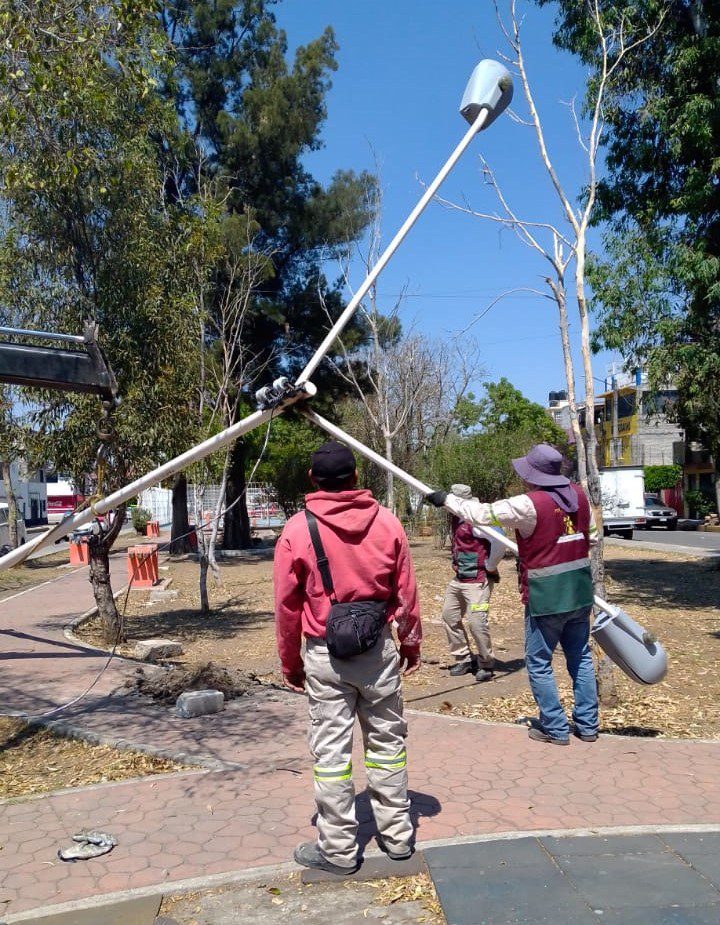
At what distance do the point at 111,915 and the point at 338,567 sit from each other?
1.66 metres

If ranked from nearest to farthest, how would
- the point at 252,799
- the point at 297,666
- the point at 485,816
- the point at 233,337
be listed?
the point at 297,666 → the point at 485,816 → the point at 252,799 → the point at 233,337

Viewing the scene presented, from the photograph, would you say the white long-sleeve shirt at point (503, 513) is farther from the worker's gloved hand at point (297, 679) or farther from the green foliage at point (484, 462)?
the green foliage at point (484, 462)

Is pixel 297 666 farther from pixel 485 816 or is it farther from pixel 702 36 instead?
pixel 702 36

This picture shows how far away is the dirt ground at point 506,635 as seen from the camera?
6.52 metres

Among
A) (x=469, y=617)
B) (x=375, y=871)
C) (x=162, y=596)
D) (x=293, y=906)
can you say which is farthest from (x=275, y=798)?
(x=162, y=596)

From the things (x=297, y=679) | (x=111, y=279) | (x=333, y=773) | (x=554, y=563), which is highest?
(x=111, y=279)

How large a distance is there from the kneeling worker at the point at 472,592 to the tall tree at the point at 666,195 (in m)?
6.17

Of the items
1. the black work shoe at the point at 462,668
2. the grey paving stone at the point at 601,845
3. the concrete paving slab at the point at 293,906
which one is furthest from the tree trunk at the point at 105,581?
the grey paving stone at the point at 601,845

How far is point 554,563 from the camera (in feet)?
17.0

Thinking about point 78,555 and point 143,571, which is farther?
point 78,555

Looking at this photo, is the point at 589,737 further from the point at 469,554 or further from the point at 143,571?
the point at 143,571

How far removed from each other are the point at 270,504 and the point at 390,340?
38.1 ft

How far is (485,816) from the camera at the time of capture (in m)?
4.29

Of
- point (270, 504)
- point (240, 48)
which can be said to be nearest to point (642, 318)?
point (240, 48)
